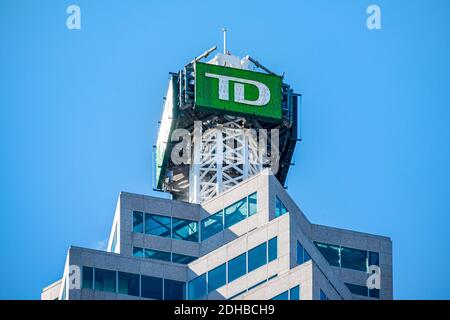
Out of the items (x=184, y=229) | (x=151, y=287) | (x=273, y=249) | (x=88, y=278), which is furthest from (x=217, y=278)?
(x=184, y=229)

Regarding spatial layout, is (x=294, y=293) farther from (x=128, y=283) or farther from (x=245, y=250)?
(x=128, y=283)

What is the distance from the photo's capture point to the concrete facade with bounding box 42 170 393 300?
132500mm

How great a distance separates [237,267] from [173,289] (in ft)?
17.4

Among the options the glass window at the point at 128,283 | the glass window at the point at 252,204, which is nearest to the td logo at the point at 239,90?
the glass window at the point at 252,204

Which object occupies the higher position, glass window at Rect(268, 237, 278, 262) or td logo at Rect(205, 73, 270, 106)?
td logo at Rect(205, 73, 270, 106)

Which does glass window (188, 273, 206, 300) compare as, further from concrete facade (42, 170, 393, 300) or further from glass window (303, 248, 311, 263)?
glass window (303, 248, 311, 263)

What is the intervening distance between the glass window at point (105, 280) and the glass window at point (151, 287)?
2.29 meters

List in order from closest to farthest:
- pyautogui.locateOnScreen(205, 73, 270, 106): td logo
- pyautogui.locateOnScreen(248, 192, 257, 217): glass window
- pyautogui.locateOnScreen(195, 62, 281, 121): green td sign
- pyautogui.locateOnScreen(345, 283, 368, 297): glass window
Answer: pyautogui.locateOnScreen(248, 192, 257, 217): glass window
pyautogui.locateOnScreen(345, 283, 368, 297): glass window
pyautogui.locateOnScreen(195, 62, 281, 121): green td sign
pyautogui.locateOnScreen(205, 73, 270, 106): td logo

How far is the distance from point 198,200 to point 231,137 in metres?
5.85

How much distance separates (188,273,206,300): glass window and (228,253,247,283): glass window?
2.34m

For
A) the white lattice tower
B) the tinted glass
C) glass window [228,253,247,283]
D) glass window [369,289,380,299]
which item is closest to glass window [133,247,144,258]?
glass window [228,253,247,283]

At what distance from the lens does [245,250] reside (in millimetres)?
137125

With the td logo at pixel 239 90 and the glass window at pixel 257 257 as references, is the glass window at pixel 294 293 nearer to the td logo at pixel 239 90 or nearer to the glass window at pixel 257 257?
the glass window at pixel 257 257
